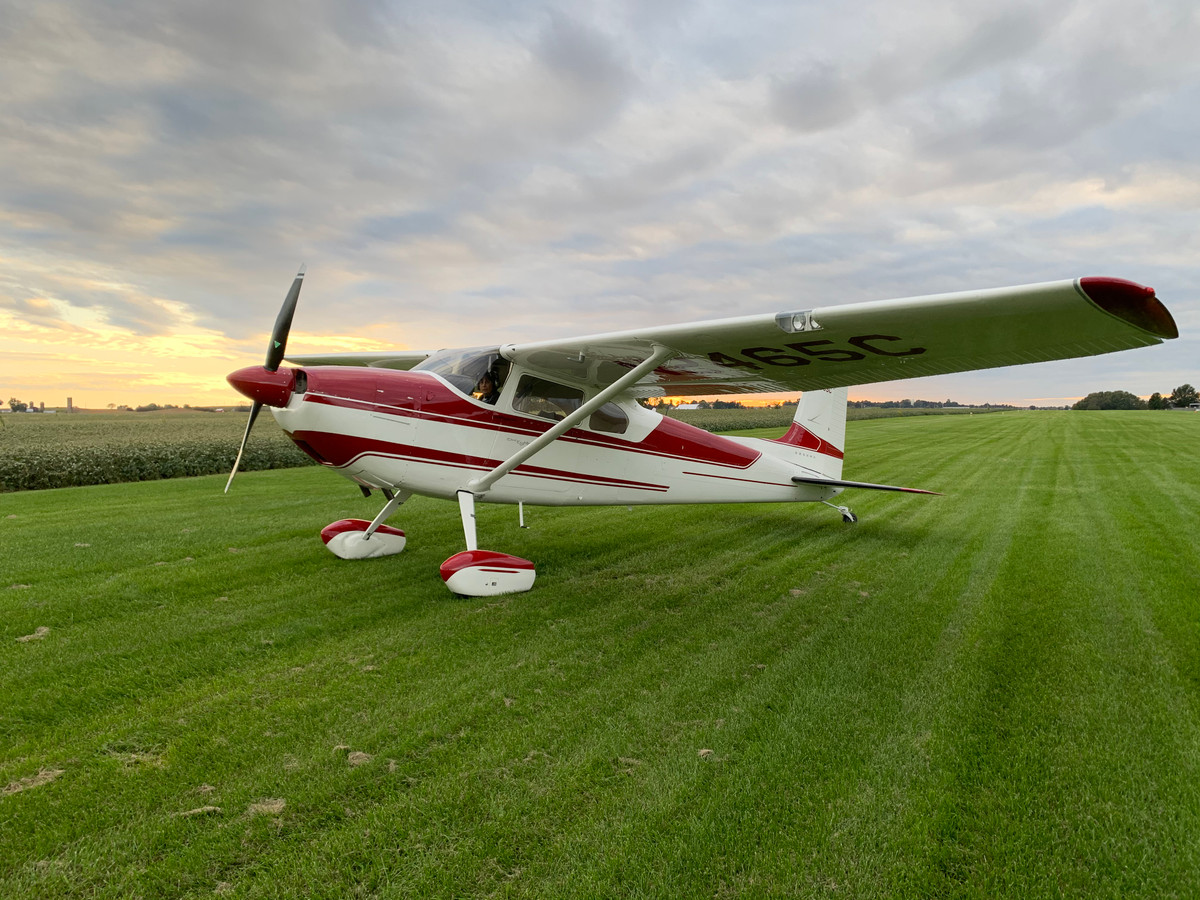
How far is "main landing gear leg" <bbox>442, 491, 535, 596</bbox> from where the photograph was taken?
5.39 metres

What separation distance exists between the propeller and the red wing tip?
5.68m

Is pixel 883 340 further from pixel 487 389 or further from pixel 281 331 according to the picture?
pixel 281 331

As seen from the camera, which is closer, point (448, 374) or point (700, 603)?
point (700, 603)

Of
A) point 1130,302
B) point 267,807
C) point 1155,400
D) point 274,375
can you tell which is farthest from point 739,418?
point 1155,400

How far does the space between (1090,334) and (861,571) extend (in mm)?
3673

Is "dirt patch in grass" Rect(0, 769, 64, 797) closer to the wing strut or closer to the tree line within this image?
the wing strut

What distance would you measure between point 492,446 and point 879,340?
3713 mm

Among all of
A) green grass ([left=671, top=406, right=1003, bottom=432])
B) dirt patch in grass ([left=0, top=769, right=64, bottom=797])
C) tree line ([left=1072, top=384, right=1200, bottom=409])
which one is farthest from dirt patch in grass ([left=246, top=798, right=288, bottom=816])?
tree line ([left=1072, top=384, right=1200, bottom=409])

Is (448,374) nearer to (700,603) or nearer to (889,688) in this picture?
(700,603)

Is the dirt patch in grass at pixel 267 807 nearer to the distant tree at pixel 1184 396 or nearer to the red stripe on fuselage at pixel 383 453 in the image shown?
the red stripe on fuselage at pixel 383 453

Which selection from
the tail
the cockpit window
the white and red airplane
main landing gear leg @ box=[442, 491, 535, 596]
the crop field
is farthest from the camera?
the crop field

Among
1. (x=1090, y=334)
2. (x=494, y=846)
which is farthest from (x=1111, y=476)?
(x=494, y=846)

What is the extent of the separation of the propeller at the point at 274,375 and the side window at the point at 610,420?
10.2 ft

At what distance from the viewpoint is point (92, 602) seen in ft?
17.0
